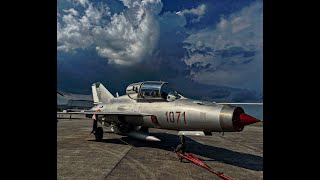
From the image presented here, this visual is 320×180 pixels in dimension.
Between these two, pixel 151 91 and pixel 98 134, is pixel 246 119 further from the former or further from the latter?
pixel 98 134

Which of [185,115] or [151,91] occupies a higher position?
[151,91]

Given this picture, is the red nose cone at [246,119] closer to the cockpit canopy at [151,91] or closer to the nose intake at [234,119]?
the nose intake at [234,119]

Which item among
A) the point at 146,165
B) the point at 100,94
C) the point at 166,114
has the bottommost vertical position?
the point at 146,165

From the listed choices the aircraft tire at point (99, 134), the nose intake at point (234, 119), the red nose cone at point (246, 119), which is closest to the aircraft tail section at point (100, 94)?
the aircraft tire at point (99, 134)

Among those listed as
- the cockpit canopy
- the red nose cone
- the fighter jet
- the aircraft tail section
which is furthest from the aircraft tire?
the red nose cone

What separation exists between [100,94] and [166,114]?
357 inches

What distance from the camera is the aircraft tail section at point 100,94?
53.0ft

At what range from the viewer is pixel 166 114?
30.7 ft

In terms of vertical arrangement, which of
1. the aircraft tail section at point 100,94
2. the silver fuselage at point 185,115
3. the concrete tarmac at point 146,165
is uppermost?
the aircraft tail section at point 100,94

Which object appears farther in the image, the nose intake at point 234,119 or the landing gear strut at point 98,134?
the landing gear strut at point 98,134

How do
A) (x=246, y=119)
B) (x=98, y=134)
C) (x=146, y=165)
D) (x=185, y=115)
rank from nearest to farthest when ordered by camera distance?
(x=246, y=119) → (x=146, y=165) → (x=185, y=115) → (x=98, y=134)

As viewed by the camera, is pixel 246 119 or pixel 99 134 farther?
pixel 99 134

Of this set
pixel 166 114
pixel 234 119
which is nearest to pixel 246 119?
pixel 234 119
